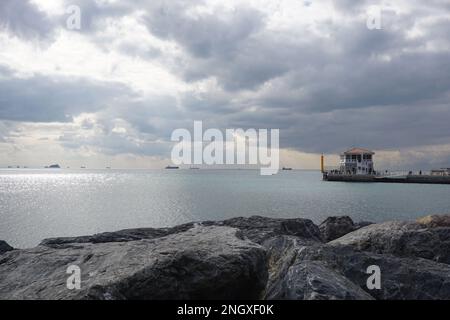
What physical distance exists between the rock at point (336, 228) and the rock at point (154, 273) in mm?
9150

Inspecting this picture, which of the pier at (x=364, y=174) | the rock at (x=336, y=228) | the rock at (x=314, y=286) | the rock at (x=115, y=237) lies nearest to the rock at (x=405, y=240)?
the rock at (x=314, y=286)

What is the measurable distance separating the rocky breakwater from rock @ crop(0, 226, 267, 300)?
0.02 metres

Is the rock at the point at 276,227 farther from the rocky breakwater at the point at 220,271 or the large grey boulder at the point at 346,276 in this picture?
the large grey boulder at the point at 346,276

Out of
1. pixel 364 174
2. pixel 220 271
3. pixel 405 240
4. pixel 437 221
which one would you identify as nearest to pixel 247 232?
pixel 405 240

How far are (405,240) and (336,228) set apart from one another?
6.78 m

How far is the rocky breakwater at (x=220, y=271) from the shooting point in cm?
743

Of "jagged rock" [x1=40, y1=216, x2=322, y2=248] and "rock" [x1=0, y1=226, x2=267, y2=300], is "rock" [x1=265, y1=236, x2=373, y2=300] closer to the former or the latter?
"rock" [x1=0, y1=226, x2=267, y2=300]

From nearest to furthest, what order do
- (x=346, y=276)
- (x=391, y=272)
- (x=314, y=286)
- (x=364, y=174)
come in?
(x=314, y=286)
(x=391, y=272)
(x=346, y=276)
(x=364, y=174)

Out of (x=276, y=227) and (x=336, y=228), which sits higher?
(x=276, y=227)

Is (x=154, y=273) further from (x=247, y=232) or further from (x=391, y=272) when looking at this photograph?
(x=247, y=232)

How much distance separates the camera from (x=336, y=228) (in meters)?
18.0

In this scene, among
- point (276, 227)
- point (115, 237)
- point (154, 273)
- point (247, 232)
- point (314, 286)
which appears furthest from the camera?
point (276, 227)

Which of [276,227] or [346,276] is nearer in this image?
[346,276]

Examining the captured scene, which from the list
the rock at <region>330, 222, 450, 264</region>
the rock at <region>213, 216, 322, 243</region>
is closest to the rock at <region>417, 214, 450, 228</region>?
the rock at <region>330, 222, 450, 264</region>
